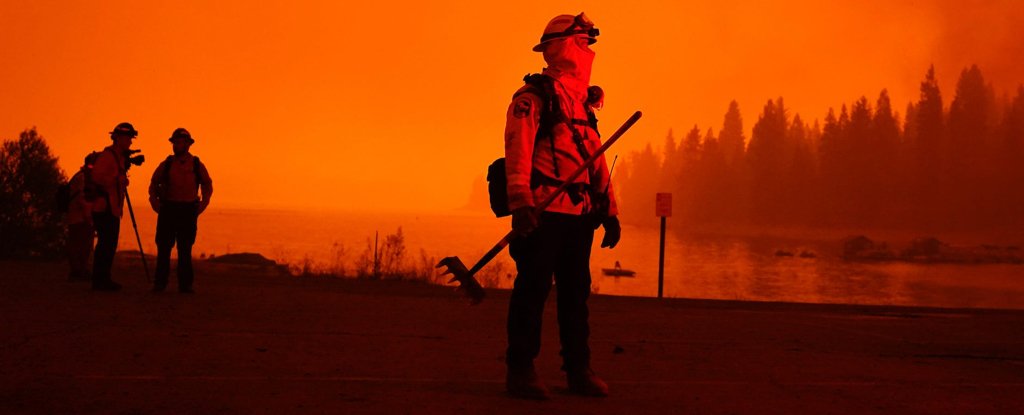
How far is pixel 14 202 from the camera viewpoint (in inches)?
976

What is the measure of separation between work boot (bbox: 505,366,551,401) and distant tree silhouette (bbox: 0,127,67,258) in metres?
20.7

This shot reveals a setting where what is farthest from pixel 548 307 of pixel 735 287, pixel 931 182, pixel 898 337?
pixel 931 182

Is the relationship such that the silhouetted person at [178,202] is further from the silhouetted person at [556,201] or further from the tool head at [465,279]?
the silhouetted person at [556,201]

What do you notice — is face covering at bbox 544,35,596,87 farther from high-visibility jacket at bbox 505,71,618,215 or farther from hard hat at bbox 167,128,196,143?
hard hat at bbox 167,128,196,143

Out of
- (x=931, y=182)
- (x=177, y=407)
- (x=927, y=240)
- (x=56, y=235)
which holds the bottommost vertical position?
(x=177, y=407)

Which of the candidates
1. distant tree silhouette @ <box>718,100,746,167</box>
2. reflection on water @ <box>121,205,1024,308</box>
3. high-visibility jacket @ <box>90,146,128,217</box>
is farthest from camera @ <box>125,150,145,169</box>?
distant tree silhouette @ <box>718,100,746,167</box>

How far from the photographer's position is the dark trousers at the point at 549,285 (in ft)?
19.5

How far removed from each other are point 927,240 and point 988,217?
27150 mm

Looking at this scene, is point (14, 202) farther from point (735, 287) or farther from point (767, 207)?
point (767, 207)

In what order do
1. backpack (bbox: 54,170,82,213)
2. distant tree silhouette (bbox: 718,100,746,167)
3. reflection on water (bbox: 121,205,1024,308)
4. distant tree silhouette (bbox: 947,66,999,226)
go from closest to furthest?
backpack (bbox: 54,170,82,213) → reflection on water (bbox: 121,205,1024,308) → distant tree silhouette (bbox: 947,66,999,226) → distant tree silhouette (bbox: 718,100,746,167)

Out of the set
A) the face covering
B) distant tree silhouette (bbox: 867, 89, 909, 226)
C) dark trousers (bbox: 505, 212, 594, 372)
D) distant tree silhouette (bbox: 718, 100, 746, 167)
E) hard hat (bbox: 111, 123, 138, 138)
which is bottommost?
dark trousers (bbox: 505, 212, 594, 372)

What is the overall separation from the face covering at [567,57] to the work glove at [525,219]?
0.96 meters

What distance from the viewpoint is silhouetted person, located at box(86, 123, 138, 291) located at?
12711 millimetres

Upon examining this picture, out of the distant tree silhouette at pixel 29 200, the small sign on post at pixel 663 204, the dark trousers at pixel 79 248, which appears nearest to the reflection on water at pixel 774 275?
the small sign on post at pixel 663 204
